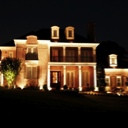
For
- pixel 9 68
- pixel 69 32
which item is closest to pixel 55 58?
pixel 69 32

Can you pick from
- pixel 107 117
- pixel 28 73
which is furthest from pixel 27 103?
pixel 28 73

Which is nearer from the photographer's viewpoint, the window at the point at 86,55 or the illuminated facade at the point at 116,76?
the window at the point at 86,55

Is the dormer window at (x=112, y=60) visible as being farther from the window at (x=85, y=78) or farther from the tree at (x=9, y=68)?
the tree at (x=9, y=68)

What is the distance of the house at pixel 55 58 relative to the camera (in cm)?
4394

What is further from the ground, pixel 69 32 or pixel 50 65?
pixel 69 32

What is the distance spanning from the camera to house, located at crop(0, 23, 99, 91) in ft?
144

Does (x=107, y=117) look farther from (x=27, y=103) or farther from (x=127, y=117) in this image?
(x=27, y=103)

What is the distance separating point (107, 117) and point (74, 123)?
249 centimetres

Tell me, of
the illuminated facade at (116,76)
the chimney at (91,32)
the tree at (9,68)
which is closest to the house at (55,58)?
the chimney at (91,32)

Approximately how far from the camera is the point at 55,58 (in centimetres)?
4544

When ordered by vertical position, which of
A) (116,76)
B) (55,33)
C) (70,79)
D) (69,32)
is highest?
(69,32)

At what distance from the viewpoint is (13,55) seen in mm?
45906

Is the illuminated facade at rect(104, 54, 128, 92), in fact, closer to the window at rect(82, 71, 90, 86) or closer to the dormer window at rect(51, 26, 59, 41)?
the window at rect(82, 71, 90, 86)

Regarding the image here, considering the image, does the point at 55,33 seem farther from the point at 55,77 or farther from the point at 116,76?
the point at 116,76
